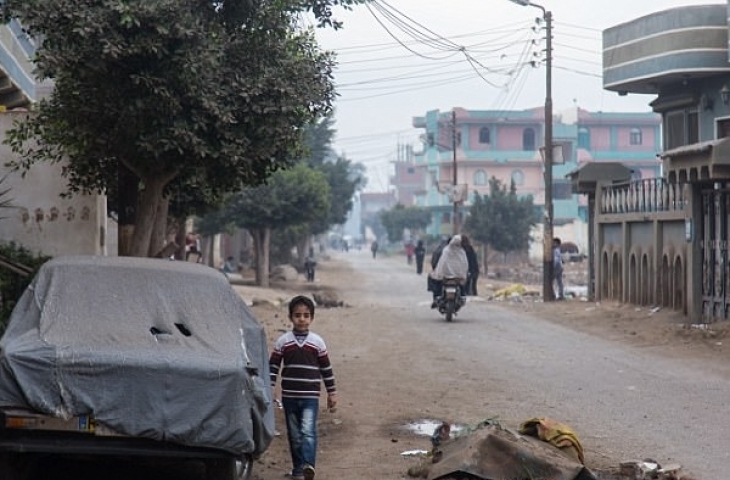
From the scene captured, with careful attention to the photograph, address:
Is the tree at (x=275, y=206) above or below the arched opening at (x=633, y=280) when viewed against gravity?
above

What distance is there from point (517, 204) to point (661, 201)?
135 ft

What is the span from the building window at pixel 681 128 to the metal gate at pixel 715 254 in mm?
6996

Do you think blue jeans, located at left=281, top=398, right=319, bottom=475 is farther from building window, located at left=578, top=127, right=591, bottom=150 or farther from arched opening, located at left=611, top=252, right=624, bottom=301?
building window, located at left=578, top=127, right=591, bottom=150

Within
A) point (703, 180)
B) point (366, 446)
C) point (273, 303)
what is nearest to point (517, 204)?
point (273, 303)

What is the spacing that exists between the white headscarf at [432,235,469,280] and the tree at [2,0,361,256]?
36.1 feet

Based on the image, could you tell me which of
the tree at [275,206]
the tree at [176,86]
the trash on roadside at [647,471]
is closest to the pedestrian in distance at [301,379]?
the trash on roadside at [647,471]

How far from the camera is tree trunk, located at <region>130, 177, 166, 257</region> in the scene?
15.5 metres

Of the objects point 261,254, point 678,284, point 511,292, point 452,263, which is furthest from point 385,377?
point 261,254

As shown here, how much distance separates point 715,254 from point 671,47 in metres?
6.79

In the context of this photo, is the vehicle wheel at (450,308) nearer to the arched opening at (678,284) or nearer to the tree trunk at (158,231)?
the arched opening at (678,284)

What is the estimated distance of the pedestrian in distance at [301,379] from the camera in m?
9.95

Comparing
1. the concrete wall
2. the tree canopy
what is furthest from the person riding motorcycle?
the tree canopy

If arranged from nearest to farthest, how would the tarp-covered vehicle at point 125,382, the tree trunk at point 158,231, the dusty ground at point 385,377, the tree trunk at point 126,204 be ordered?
the tarp-covered vehicle at point 125,382 < the dusty ground at point 385,377 < the tree trunk at point 158,231 < the tree trunk at point 126,204

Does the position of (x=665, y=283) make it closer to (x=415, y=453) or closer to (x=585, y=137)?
(x=415, y=453)
